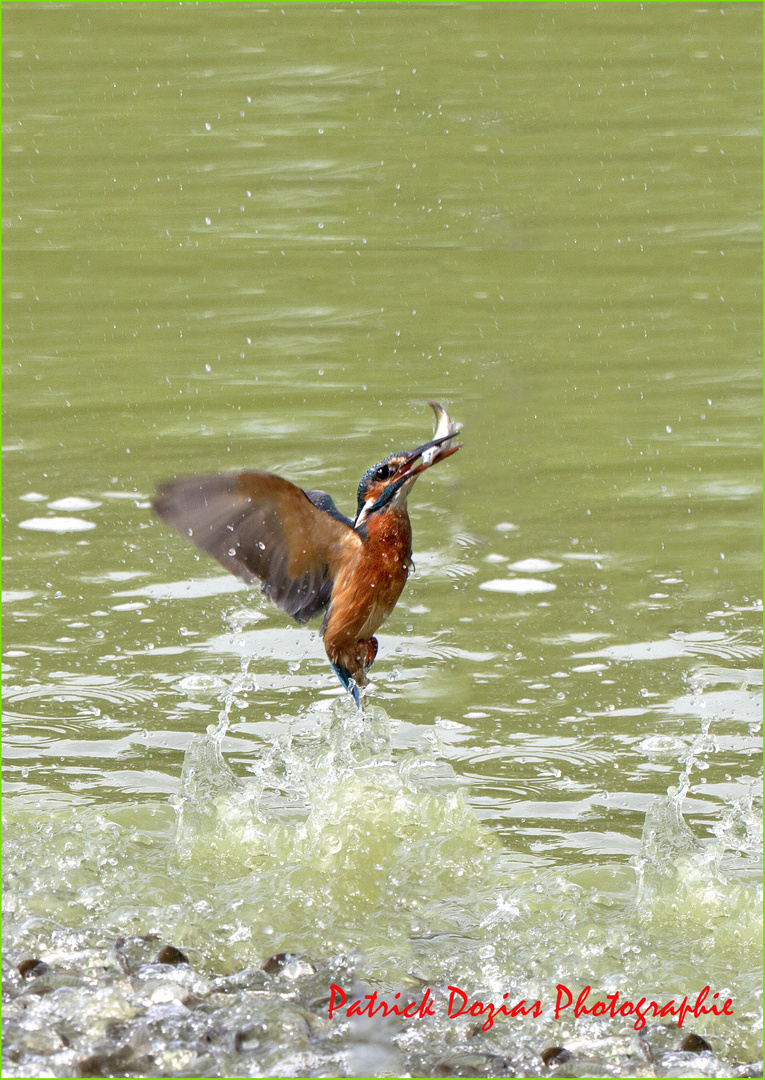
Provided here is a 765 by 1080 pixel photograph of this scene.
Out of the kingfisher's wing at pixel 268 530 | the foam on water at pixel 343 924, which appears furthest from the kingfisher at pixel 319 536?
the foam on water at pixel 343 924

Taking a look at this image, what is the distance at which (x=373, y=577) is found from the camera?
4633 millimetres

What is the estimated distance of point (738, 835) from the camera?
16.0ft

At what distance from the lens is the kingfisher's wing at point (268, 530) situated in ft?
14.6

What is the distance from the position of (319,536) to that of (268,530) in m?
0.17

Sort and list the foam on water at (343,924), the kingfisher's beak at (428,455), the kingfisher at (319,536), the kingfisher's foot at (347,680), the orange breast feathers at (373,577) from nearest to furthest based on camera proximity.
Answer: the foam on water at (343,924), the kingfisher's beak at (428,455), the kingfisher at (319,536), the orange breast feathers at (373,577), the kingfisher's foot at (347,680)

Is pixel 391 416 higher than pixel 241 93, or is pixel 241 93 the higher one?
pixel 241 93

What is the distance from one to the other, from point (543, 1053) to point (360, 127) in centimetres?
1036

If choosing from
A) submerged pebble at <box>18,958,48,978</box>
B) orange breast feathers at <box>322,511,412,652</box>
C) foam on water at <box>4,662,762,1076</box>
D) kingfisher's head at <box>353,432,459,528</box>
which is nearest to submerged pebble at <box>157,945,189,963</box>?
foam on water at <box>4,662,762,1076</box>

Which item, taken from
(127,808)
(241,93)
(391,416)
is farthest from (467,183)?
(127,808)

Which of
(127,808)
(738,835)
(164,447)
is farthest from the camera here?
(164,447)

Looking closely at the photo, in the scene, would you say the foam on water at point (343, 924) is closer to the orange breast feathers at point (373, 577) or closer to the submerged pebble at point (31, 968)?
the submerged pebble at point (31, 968)

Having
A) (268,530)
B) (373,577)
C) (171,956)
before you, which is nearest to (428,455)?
(373,577)

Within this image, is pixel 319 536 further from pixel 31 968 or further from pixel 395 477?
pixel 31 968

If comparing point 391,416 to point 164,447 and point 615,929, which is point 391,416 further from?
point 615,929
